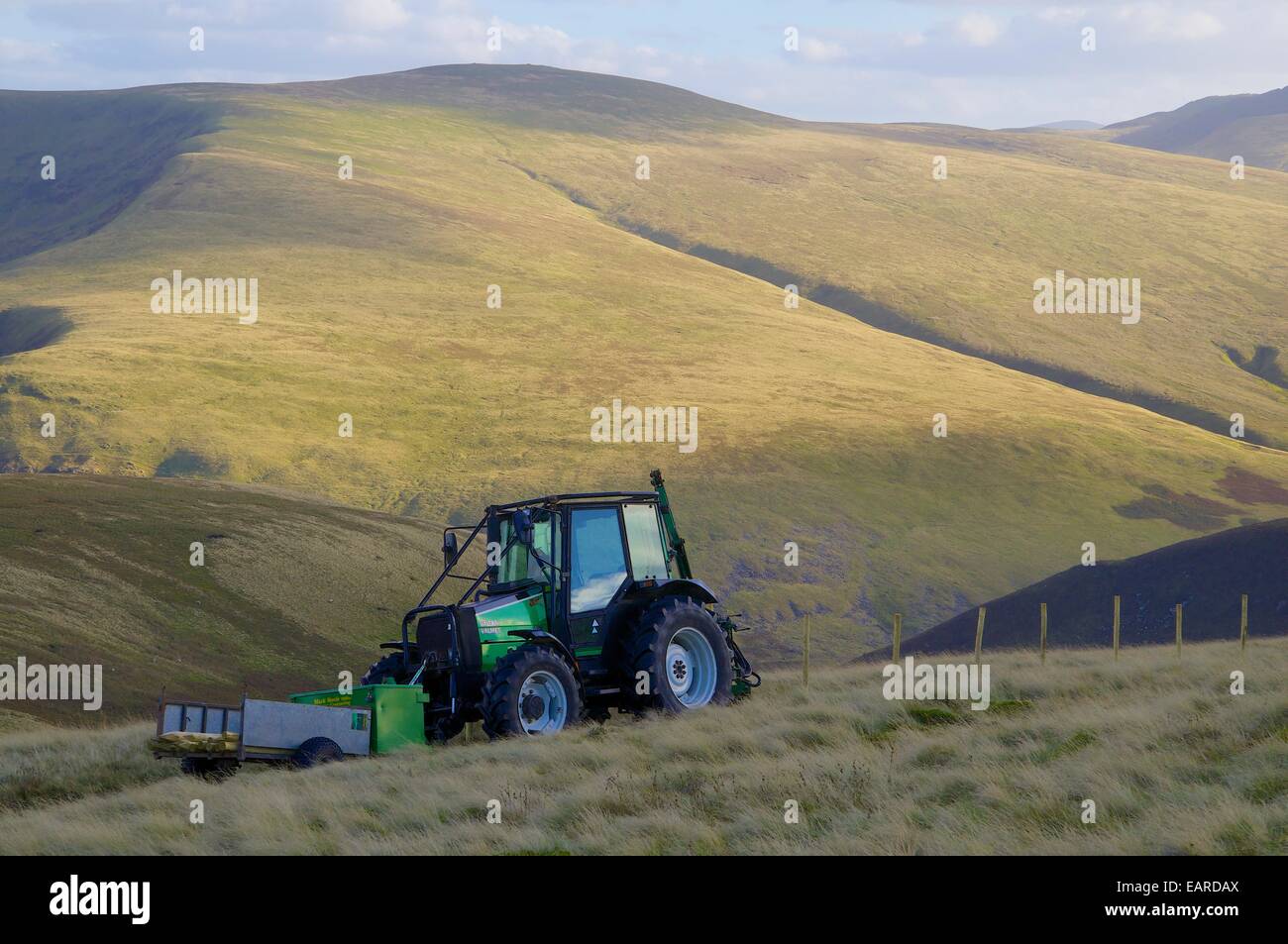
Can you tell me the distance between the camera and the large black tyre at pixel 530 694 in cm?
1611

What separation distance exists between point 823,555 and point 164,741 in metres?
54.8

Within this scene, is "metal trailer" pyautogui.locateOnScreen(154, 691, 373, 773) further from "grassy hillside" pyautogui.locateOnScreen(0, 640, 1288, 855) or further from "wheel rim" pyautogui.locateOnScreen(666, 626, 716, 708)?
"wheel rim" pyautogui.locateOnScreen(666, 626, 716, 708)

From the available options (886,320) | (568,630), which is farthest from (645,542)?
(886,320)

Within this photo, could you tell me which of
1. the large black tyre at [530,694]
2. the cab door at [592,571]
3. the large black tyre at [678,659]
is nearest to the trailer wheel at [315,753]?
the large black tyre at [530,694]

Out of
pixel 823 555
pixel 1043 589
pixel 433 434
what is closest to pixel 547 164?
pixel 433 434

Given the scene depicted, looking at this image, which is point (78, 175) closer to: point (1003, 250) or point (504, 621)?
point (1003, 250)

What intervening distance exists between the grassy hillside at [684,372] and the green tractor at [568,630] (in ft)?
57.6

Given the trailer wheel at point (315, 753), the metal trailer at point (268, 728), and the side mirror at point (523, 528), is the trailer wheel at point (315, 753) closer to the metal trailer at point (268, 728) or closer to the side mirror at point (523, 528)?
the metal trailer at point (268, 728)

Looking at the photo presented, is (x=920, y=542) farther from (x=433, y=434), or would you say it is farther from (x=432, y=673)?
(x=432, y=673)

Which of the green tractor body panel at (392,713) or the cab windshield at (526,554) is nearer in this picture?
the green tractor body panel at (392,713)

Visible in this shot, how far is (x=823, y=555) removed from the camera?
6769 centimetres

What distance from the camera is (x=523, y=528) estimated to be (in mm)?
17656

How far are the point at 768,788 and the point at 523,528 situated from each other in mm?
5805

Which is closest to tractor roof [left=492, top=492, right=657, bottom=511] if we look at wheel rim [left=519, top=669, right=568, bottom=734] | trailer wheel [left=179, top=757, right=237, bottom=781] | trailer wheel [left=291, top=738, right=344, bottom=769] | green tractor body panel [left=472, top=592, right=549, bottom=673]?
green tractor body panel [left=472, top=592, right=549, bottom=673]
